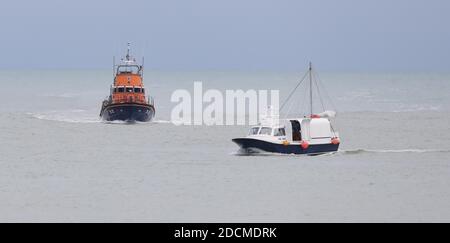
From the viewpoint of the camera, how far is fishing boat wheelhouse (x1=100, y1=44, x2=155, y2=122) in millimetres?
65375

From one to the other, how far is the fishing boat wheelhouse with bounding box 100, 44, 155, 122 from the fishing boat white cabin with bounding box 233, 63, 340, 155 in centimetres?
2215

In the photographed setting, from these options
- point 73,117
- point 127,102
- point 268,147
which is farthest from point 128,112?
point 268,147

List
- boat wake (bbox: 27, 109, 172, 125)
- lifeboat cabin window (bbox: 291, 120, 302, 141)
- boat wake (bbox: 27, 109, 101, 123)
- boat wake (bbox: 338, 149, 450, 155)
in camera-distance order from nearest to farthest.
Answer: lifeboat cabin window (bbox: 291, 120, 302, 141) < boat wake (bbox: 338, 149, 450, 155) < boat wake (bbox: 27, 109, 172, 125) < boat wake (bbox: 27, 109, 101, 123)

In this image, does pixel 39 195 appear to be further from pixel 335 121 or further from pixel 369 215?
pixel 335 121

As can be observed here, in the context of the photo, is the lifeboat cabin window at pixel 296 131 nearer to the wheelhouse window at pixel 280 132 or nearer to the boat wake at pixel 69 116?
the wheelhouse window at pixel 280 132

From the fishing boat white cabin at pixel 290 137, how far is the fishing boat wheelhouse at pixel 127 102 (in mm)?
22147

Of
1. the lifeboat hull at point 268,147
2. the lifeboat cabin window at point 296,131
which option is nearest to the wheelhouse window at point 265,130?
the lifeboat hull at point 268,147

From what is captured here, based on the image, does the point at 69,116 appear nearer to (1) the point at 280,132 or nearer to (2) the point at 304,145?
(1) the point at 280,132

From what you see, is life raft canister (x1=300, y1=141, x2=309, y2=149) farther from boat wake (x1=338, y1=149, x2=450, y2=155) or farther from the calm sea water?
boat wake (x1=338, y1=149, x2=450, y2=155)

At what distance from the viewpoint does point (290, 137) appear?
43812mm

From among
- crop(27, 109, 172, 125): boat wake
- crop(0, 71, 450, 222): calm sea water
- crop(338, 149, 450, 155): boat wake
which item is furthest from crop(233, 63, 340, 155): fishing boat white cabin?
crop(27, 109, 172, 125): boat wake
